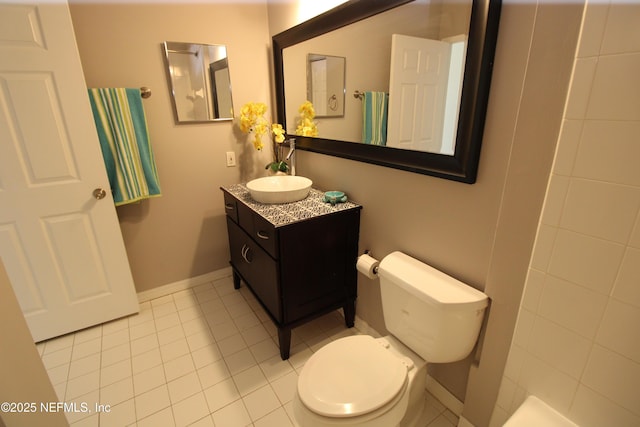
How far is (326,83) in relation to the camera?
1.78m

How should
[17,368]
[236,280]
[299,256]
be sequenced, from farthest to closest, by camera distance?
[236,280], [299,256], [17,368]

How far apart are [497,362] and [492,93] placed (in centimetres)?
94

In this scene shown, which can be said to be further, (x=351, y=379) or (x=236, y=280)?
(x=236, y=280)

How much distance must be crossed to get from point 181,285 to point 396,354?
171cm

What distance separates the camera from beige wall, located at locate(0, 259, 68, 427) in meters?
0.80

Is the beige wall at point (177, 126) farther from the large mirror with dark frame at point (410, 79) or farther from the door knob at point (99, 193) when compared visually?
the large mirror with dark frame at point (410, 79)

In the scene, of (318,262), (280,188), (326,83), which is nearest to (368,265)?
(318,262)

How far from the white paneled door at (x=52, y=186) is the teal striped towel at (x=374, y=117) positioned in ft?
4.75

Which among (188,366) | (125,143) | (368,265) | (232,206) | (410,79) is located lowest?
(188,366)

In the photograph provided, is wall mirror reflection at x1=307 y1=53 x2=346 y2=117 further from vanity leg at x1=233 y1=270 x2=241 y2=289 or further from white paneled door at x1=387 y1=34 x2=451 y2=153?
vanity leg at x1=233 y1=270 x2=241 y2=289

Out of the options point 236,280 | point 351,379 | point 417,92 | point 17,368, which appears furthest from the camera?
point 236,280

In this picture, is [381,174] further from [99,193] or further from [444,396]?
[99,193]

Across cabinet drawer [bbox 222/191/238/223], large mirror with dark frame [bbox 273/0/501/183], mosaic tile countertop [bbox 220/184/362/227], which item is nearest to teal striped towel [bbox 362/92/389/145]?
large mirror with dark frame [bbox 273/0/501/183]

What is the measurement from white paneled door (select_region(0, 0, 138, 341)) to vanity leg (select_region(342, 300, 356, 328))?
1.39m
